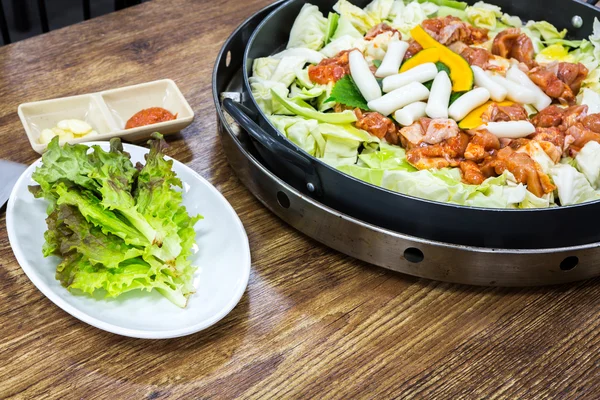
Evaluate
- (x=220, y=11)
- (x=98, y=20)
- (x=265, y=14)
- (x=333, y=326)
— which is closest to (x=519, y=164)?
(x=333, y=326)

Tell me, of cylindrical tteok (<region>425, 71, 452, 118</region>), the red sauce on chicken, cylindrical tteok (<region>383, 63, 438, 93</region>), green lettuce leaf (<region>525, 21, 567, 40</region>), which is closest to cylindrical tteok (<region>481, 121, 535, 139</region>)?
cylindrical tteok (<region>425, 71, 452, 118</region>)

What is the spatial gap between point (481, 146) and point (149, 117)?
901mm

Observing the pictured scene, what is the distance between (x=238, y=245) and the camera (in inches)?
54.0

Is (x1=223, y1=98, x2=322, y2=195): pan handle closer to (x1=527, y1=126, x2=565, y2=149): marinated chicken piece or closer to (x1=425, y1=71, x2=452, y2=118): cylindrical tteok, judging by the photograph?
(x1=425, y1=71, x2=452, y2=118): cylindrical tteok

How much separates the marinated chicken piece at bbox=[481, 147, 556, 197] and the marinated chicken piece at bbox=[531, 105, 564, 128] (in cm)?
24

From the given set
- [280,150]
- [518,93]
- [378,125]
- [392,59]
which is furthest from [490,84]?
[280,150]

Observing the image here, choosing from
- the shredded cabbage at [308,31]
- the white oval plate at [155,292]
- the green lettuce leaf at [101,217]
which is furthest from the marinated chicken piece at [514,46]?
the green lettuce leaf at [101,217]

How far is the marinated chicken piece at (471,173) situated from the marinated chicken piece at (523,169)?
26 mm

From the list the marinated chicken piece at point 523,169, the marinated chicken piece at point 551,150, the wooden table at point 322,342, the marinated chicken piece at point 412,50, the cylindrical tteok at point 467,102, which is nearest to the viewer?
the wooden table at point 322,342

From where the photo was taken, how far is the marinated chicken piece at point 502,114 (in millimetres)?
1710

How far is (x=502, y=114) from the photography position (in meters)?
1.72

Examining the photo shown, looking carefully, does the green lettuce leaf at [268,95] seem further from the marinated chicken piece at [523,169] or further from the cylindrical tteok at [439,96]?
the marinated chicken piece at [523,169]

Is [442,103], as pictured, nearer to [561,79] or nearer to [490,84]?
[490,84]

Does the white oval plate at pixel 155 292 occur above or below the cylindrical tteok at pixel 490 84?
below
